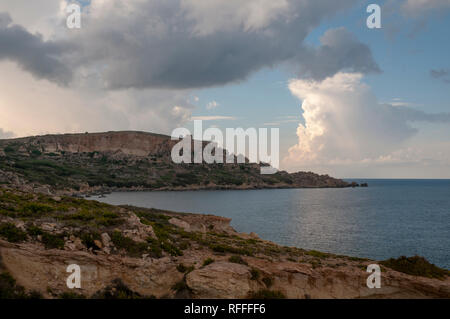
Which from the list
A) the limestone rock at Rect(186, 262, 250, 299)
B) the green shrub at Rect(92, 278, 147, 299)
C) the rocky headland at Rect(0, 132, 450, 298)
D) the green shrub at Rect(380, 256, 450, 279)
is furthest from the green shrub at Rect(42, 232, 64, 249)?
the green shrub at Rect(380, 256, 450, 279)

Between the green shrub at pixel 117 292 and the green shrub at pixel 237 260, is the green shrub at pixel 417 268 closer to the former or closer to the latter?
the green shrub at pixel 237 260

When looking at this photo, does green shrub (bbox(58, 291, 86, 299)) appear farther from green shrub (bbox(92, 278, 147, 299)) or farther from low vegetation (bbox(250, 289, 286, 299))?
low vegetation (bbox(250, 289, 286, 299))

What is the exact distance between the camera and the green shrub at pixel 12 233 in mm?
14836

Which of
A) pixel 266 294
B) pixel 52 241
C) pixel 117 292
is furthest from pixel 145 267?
pixel 266 294

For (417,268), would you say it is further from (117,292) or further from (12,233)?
(12,233)

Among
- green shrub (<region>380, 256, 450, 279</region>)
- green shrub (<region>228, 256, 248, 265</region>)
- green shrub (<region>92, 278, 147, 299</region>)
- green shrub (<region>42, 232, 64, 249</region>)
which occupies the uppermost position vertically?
green shrub (<region>42, 232, 64, 249</region>)

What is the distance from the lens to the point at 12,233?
15141 millimetres

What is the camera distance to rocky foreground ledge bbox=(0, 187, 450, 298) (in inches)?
530

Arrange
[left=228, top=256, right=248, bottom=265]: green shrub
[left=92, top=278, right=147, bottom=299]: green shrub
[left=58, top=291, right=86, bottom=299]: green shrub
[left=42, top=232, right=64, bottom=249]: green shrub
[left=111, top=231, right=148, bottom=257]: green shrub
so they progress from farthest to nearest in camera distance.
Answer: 1. [left=228, top=256, right=248, bottom=265]: green shrub
2. [left=111, top=231, right=148, bottom=257]: green shrub
3. [left=42, top=232, right=64, bottom=249]: green shrub
4. [left=92, top=278, right=147, bottom=299]: green shrub
5. [left=58, top=291, right=86, bottom=299]: green shrub

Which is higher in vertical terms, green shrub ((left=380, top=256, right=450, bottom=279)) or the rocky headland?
the rocky headland
